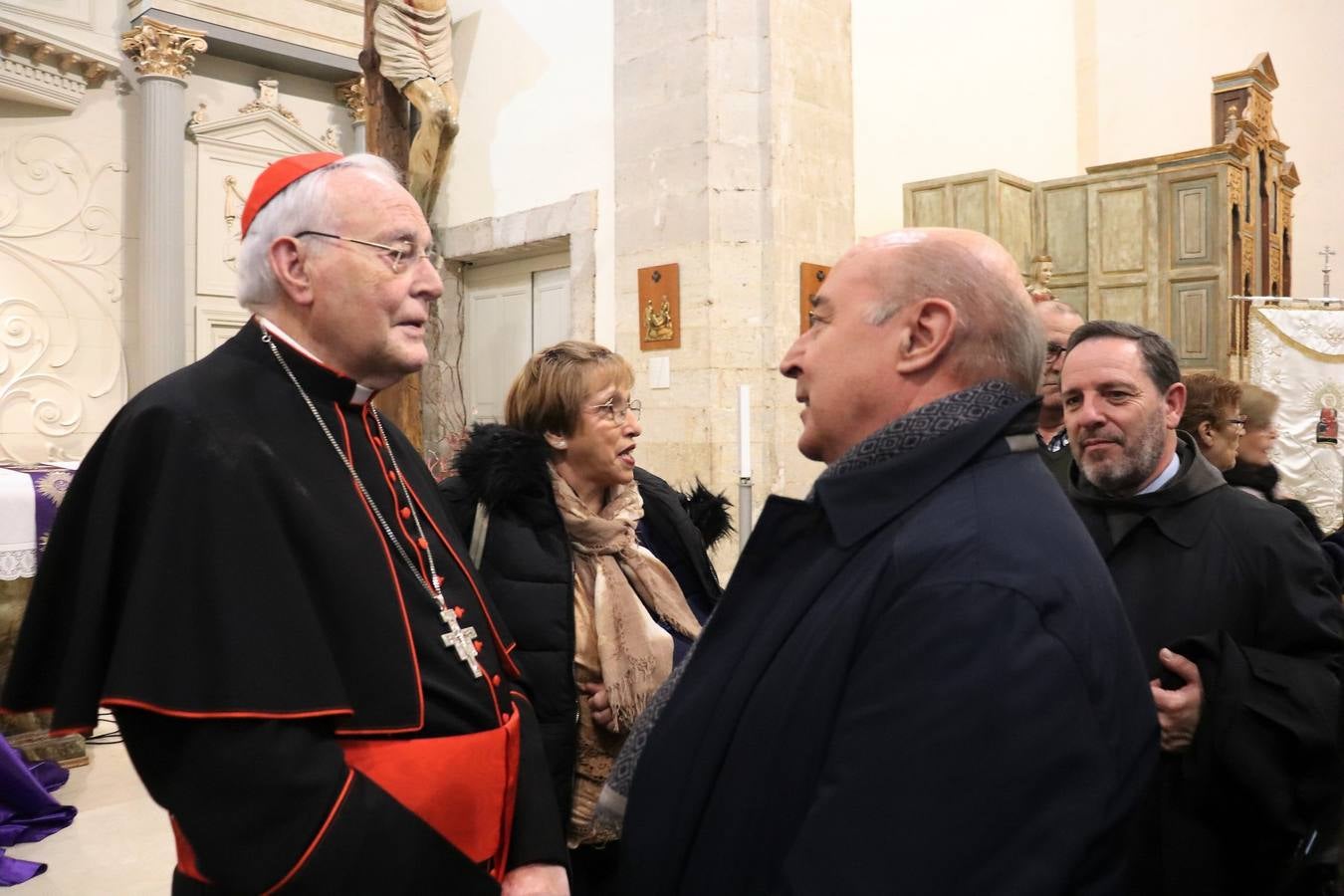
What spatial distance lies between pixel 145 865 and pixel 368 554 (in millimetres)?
2833

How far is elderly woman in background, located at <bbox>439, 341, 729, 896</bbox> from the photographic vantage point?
91.7 inches

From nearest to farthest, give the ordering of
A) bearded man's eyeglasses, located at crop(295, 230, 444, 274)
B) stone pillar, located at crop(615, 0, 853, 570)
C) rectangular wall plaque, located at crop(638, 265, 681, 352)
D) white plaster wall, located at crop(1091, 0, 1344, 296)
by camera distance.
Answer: bearded man's eyeglasses, located at crop(295, 230, 444, 274), stone pillar, located at crop(615, 0, 853, 570), rectangular wall plaque, located at crop(638, 265, 681, 352), white plaster wall, located at crop(1091, 0, 1344, 296)

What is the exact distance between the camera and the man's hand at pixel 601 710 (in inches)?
92.3

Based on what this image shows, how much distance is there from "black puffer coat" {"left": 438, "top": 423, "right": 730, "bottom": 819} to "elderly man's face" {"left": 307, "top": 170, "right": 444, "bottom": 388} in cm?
53

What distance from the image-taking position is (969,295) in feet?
4.24

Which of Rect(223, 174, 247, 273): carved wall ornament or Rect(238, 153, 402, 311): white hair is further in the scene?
Rect(223, 174, 247, 273): carved wall ornament

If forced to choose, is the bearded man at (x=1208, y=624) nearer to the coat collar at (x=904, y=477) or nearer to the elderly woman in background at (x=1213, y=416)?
the coat collar at (x=904, y=477)

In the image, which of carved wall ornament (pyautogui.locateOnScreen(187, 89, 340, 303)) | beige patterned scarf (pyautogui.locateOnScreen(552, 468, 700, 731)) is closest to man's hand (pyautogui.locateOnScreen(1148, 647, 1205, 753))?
beige patterned scarf (pyautogui.locateOnScreen(552, 468, 700, 731))

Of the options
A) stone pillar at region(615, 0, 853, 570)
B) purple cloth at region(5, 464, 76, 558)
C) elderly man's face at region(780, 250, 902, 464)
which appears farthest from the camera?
stone pillar at region(615, 0, 853, 570)

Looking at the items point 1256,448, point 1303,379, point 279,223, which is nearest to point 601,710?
point 279,223

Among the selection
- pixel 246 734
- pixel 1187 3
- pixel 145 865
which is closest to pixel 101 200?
pixel 145 865

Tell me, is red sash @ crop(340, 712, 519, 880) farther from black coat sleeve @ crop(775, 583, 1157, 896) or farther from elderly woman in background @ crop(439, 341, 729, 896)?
black coat sleeve @ crop(775, 583, 1157, 896)

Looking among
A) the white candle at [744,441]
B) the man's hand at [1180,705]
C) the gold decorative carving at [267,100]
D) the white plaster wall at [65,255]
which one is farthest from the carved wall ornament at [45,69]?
the man's hand at [1180,705]

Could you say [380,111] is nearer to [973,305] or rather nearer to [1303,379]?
[973,305]
